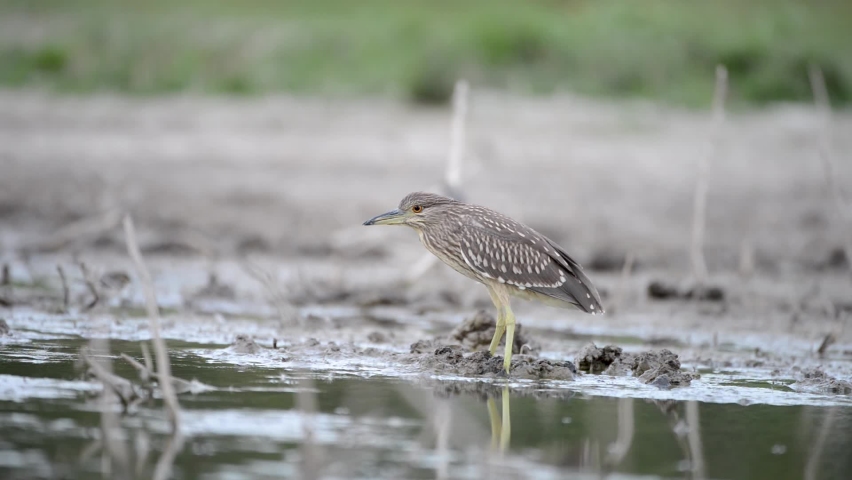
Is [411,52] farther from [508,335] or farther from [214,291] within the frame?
[508,335]

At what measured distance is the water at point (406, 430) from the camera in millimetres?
4938

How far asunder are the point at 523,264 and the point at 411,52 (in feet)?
50.0

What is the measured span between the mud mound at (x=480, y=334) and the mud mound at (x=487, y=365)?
0.64 m

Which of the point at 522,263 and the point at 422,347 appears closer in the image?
the point at 522,263

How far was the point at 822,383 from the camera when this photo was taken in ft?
23.6

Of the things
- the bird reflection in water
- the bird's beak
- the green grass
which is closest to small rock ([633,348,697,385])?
the bird reflection in water

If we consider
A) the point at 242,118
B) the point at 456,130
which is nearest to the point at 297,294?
the point at 456,130

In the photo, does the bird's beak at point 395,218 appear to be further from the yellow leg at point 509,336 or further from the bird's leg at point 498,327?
the yellow leg at point 509,336

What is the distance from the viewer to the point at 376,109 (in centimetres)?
1920

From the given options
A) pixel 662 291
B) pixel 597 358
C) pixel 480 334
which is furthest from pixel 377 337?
pixel 662 291

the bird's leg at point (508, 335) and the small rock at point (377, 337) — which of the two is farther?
the small rock at point (377, 337)

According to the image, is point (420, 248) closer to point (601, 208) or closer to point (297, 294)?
point (297, 294)

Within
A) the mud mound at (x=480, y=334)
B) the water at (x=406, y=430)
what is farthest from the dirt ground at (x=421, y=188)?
the water at (x=406, y=430)

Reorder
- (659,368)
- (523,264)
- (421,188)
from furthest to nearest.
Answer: (421,188)
(523,264)
(659,368)
